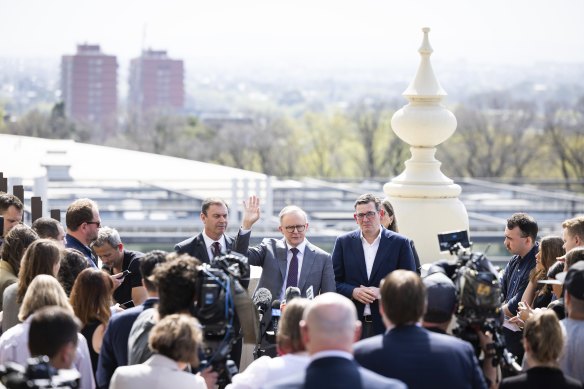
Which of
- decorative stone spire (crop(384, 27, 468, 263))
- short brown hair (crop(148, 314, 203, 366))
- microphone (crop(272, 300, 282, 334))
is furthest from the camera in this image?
decorative stone spire (crop(384, 27, 468, 263))

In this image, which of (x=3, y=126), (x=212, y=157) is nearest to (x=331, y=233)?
(x=212, y=157)

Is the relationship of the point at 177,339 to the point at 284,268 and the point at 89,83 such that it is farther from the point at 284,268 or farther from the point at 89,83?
the point at 89,83

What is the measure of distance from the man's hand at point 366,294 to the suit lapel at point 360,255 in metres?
0.22

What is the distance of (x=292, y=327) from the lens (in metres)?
5.00

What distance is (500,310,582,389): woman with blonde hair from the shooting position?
503 cm

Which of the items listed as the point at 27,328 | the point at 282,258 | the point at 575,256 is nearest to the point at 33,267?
the point at 27,328

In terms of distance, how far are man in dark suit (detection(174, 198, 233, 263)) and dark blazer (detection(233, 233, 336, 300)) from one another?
0.16 m

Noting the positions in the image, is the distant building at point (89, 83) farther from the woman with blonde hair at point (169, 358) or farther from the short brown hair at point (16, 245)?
the woman with blonde hair at point (169, 358)

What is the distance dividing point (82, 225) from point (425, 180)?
355 cm

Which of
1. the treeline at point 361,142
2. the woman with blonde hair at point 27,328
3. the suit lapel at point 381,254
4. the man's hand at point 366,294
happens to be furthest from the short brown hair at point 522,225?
the treeline at point 361,142

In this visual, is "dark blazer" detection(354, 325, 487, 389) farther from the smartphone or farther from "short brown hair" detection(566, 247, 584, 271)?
the smartphone

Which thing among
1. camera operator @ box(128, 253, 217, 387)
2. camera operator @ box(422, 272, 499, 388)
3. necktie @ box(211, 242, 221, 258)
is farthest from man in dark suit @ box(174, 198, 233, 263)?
camera operator @ box(422, 272, 499, 388)

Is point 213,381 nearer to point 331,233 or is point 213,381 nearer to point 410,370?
point 410,370

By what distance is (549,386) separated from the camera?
16.5ft
